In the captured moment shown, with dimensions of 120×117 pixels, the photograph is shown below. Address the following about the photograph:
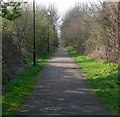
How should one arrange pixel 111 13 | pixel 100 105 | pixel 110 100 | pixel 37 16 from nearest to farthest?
pixel 100 105, pixel 110 100, pixel 111 13, pixel 37 16

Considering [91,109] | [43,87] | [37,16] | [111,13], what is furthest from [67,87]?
[37,16]

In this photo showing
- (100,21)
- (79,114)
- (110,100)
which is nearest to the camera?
(79,114)

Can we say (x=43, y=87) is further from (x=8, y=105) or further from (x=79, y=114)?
(x=79, y=114)

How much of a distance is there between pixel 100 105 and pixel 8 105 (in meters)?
3.06

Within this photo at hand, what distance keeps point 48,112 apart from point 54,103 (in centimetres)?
159

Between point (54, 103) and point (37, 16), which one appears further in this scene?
point (37, 16)

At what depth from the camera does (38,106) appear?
11.3m

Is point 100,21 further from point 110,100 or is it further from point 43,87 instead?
point 110,100

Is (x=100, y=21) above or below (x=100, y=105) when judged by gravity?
above

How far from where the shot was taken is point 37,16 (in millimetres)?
48406

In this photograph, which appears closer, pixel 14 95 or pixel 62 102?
pixel 62 102

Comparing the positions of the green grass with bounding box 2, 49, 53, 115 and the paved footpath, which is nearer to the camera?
the paved footpath

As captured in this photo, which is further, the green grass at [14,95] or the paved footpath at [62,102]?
the green grass at [14,95]

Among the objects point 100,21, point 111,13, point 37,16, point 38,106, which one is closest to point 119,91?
point 38,106
